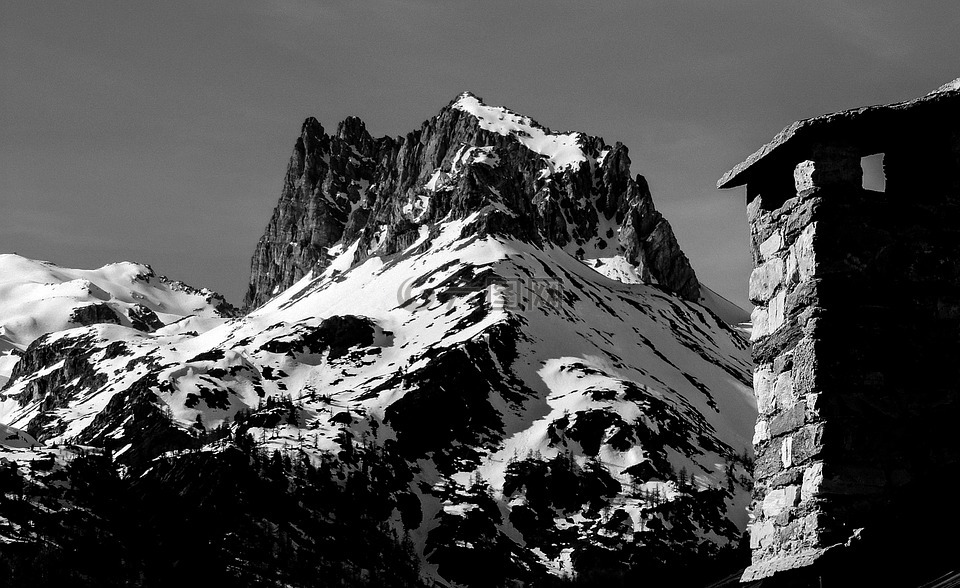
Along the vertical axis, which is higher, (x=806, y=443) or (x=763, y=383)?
(x=763, y=383)

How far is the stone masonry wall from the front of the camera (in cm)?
1347

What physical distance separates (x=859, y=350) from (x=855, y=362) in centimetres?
13

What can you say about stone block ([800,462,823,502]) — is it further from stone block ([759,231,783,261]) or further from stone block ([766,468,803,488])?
stone block ([759,231,783,261])

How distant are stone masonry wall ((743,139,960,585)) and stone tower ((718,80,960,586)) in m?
0.01

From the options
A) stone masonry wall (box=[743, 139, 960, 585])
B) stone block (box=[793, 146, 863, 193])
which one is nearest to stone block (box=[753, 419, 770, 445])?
stone masonry wall (box=[743, 139, 960, 585])

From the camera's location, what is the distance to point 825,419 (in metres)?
13.6

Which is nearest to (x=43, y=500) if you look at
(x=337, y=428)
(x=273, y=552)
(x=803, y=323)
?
(x=273, y=552)

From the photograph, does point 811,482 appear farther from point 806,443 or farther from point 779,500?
point 779,500

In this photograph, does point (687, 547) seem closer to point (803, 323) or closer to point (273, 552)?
point (273, 552)

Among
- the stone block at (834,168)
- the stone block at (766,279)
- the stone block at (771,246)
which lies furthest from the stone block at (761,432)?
the stone block at (834,168)

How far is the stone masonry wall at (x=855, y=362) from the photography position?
1347 cm

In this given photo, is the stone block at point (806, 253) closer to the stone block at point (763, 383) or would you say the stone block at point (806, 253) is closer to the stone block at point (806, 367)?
the stone block at point (806, 367)

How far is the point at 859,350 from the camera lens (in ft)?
45.4

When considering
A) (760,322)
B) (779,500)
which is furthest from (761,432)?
(760,322)
